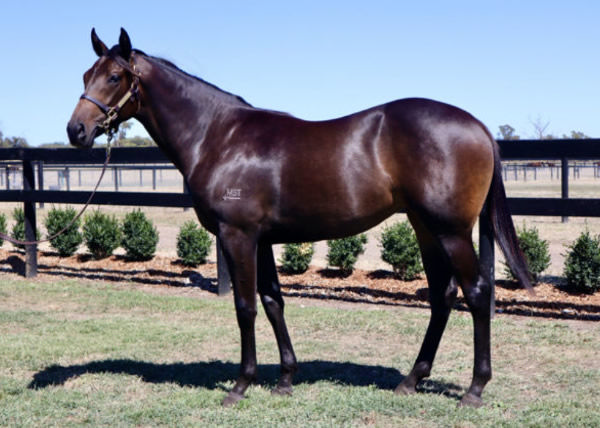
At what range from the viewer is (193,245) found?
10.0 m

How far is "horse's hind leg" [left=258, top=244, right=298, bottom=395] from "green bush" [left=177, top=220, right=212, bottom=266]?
524cm

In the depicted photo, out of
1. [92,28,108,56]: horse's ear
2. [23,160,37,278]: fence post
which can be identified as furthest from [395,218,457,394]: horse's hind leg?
[23,160,37,278]: fence post

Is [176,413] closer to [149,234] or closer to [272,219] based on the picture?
[272,219]

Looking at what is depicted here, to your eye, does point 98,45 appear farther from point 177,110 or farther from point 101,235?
point 101,235

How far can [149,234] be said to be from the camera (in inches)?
416

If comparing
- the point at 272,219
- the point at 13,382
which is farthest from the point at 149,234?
the point at 272,219

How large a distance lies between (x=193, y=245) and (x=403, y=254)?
3.37 metres

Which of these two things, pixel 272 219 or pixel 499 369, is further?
pixel 499 369

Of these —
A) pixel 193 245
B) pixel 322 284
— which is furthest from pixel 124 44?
pixel 193 245

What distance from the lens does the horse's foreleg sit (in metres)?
4.43

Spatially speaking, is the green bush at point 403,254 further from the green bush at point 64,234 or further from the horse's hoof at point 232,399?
the green bush at point 64,234

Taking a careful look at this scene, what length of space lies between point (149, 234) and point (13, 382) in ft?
18.7

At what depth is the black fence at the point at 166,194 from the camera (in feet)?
22.6

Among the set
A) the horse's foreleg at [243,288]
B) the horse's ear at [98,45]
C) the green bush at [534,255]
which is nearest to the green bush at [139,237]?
the green bush at [534,255]
